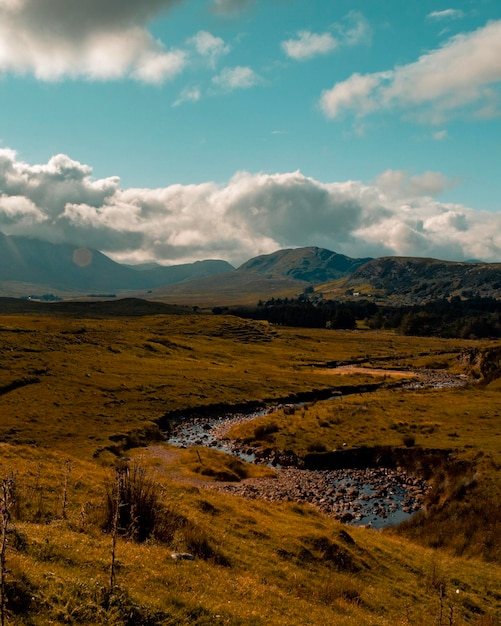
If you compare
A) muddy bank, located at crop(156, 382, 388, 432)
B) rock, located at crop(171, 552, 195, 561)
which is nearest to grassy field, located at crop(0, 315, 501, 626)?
rock, located at crop(171, 552, 195, 561)

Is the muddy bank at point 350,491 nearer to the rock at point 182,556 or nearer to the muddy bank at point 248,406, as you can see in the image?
the rock at point 182,556

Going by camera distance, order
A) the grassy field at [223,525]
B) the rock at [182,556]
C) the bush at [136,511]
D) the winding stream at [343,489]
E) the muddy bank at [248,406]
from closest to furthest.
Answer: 1. the grassy field at [223,525]
2. the rock at [182,556]
3. the bush at [136,511]
4. the winding stream at [343,489]
5. the muddy bank at [248,406]

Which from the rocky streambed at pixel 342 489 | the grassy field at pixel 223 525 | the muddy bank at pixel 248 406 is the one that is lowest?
the muddy bank at pixel 248 406

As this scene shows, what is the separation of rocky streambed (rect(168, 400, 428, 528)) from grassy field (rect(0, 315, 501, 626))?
2396mm

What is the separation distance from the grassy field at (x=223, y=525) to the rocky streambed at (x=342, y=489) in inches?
94.3

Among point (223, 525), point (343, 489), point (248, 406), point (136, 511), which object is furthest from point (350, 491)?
point (248, 406)

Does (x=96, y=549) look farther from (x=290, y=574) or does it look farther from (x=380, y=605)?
(x=380, y=605)

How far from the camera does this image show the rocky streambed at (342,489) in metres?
41.1

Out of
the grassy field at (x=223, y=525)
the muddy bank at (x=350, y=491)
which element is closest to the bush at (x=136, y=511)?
the grassy field at (x=223, y=525)

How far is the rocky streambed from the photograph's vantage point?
41094mm

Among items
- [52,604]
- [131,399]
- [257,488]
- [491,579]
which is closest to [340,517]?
[257,488]

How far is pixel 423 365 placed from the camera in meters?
153

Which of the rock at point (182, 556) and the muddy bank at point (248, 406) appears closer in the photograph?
the rock at point (182, 556)

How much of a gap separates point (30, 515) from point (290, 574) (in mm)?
12248
